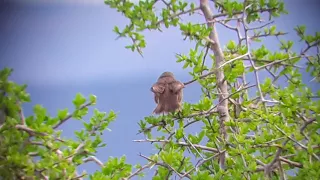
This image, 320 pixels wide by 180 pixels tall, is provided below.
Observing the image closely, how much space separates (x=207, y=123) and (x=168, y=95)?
115 mm

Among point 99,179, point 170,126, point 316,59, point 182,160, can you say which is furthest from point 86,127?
point 316,59

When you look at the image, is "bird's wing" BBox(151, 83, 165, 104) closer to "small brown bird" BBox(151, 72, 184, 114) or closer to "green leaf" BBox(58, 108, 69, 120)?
"small brown bird" BBox(151, 72, 184, 114)

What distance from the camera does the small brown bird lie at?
110 cm

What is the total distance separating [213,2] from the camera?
1211 millimetres

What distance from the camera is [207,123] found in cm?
112

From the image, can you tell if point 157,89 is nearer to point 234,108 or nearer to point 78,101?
point 234,108

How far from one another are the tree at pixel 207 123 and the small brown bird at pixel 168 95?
25mm

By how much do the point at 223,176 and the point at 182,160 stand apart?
10 cm

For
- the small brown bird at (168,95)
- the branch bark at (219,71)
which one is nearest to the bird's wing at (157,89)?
the small brown bird at (168,95)

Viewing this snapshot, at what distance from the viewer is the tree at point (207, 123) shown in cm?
76

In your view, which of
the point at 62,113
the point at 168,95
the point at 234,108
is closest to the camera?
the point at 62,113

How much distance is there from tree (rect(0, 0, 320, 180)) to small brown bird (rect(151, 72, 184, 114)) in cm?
2

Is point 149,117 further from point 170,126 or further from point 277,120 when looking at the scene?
point 277,120

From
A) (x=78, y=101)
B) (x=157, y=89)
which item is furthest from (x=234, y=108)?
(x=78, y=101)
